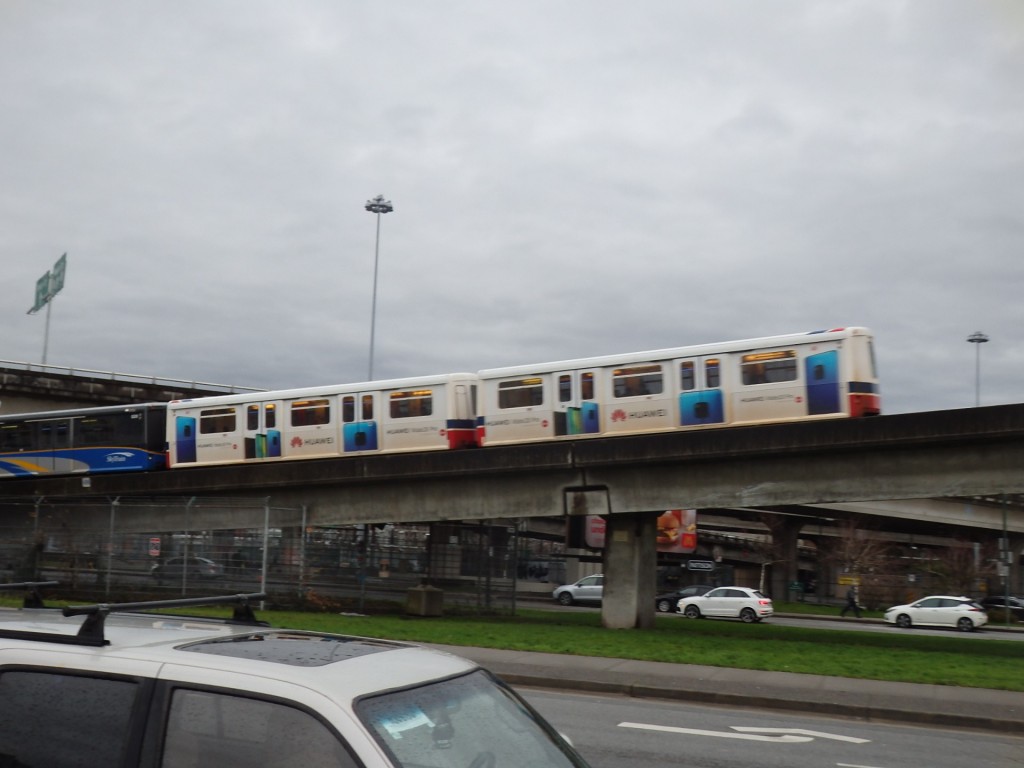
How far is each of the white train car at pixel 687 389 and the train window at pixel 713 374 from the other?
0.03 metres

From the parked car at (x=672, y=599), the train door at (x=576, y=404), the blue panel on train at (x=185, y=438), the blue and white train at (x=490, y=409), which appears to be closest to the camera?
the blue and white train at (x=490, y=409)

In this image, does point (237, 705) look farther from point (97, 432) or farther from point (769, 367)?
point (97, 432)

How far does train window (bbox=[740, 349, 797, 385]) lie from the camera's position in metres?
26.2

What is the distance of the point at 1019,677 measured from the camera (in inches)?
675

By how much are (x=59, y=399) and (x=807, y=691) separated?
45.5 metres

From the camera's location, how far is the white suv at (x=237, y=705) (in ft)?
10.8

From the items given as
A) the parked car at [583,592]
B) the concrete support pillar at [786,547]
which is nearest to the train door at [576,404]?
the parked car at [583,592]

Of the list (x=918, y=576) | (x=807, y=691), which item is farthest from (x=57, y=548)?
(x=918, y=576)

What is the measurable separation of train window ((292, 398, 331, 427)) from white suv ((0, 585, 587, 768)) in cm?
2893

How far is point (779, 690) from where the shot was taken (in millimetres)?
15062

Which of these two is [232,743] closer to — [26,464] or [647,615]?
[647,615]

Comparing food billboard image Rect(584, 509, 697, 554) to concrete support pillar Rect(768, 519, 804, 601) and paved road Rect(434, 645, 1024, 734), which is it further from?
paved road Rect(434, 645, 1024, 734)

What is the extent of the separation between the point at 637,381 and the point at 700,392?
1.77 m

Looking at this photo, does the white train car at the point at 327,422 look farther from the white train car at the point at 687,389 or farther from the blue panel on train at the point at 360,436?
the white train car at the point at 687,389
